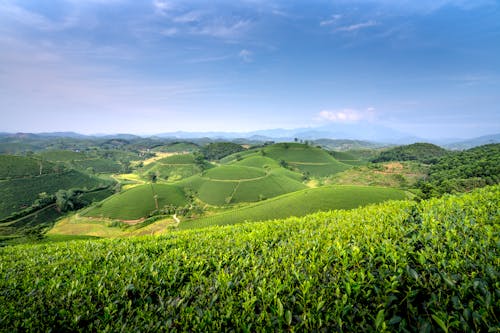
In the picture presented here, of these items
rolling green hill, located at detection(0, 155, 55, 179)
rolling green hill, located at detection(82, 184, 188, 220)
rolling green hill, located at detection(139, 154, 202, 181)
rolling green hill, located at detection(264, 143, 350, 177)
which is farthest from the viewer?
rolling green hill, located at detection(264, 143, 350, 177)

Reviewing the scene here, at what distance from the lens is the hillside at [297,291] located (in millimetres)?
3170

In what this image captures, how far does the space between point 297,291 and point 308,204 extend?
4656 cm

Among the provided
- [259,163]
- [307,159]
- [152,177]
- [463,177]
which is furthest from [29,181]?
[463,177]

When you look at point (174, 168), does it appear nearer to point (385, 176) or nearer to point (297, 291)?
point (385, 176)

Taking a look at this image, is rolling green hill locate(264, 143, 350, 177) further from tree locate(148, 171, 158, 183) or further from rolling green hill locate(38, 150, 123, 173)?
rolling green hill locate(38, 150, 123, 173)

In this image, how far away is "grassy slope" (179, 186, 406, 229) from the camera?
4581 cm

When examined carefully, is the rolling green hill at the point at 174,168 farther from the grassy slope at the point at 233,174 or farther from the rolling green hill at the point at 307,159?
the rolling green hill at the point at 307,159

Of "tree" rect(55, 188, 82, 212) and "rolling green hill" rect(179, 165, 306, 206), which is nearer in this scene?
"tree" rect(55, 188, 82, 212)

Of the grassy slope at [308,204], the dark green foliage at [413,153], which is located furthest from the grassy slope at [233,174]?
the dark green foliage at [413,153]

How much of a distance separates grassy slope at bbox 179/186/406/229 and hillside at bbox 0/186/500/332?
39554mm

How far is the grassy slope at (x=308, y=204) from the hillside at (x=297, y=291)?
39.6 metres

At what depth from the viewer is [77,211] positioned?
65.9 m

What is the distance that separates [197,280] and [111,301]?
5.71ft

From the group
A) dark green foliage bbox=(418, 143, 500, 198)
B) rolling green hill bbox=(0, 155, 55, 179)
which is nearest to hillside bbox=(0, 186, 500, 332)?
dark green foliage bbox=(418, 143, 500, 198)
